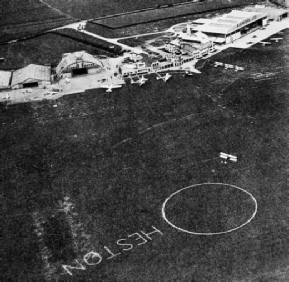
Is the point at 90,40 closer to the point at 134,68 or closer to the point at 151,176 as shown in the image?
the point at 134,68

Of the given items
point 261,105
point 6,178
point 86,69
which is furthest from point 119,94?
point 6,178

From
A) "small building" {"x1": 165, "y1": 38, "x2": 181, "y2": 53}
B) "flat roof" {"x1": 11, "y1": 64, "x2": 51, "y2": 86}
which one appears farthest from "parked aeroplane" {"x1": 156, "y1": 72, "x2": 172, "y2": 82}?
"flat roof" {"x1": 11, "y1": 64, "x2": 51, "y2": 86}

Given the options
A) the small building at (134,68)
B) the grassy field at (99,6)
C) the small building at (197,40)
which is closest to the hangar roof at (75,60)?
the small building at (134,68)

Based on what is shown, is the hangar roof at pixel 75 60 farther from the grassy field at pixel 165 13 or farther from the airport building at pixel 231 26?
the grassy field at pixel 165 13

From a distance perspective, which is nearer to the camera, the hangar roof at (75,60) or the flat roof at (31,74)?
the flat roof at (31,74)

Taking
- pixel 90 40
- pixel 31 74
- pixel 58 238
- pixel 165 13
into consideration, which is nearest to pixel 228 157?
pixel 58 238

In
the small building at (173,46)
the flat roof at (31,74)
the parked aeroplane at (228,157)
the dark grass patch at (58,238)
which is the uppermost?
the small building at (173,46)
